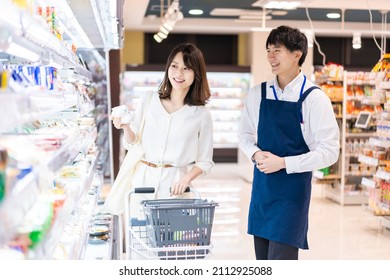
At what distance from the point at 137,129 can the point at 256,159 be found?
0.71m

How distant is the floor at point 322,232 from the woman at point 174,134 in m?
1.85

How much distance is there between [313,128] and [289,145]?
16 centimetres

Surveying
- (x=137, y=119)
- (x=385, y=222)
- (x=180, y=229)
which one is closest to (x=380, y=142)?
(x=385, y=222)

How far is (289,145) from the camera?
3.26m

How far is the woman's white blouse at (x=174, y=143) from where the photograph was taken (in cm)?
334

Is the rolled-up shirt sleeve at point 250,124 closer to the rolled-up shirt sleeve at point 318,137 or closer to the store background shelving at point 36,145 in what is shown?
the rolled-up shirt sleeve at point 318,137

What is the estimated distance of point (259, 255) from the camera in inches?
136

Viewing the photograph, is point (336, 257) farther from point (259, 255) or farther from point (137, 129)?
point (137, 129)

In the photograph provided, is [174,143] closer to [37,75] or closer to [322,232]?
[37,75]

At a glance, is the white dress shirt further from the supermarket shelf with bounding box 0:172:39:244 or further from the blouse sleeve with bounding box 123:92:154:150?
the supermarket shelf with bounding box 0:172:39:244

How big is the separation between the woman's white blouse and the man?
0.27 metres

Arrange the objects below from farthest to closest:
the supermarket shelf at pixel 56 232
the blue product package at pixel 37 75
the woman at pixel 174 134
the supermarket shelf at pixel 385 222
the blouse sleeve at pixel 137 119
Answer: the supermarket shelf at pixel 385 222, the blouse sleeve at pixel 137 119, the woman at pixel 174 134, the blue product package at pixel 37 75, the supermarket shelf at pixel 56 232

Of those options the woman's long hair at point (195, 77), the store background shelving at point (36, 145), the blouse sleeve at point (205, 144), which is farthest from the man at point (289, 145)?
the store background shelving at point (36, 145)
